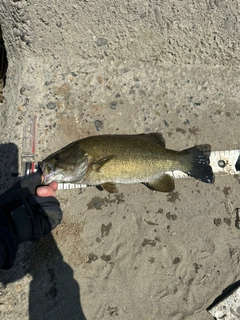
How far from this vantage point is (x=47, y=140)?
11.2ft

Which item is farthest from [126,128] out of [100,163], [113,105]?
[100,163]

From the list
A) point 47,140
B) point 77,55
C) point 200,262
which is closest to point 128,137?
point 47,140

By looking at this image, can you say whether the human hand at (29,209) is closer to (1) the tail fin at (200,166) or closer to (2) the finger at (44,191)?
(2) the finger at (44,191)

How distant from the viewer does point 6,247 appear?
2.37 m

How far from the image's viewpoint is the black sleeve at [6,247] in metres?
2.35

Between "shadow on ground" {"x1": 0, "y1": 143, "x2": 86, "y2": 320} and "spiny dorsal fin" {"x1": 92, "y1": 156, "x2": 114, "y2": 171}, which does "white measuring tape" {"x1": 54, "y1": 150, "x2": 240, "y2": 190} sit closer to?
"spiny dorsal fin" {"x1": 92, "y1": 156, "x2": 114, "y2": 171}

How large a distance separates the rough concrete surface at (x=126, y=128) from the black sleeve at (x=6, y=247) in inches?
27.0

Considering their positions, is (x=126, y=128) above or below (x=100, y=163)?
above

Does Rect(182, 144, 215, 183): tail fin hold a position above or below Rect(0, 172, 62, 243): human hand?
above

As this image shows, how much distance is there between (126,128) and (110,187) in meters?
0.83

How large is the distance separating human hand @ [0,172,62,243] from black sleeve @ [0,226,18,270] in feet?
0.40

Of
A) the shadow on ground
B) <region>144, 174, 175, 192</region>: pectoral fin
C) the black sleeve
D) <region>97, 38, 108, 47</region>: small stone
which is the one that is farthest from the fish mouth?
<region>97, 38, 108, 47</region>: small stone

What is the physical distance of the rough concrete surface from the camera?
3.11 meters

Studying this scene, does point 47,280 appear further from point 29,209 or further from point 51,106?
point 51,106
